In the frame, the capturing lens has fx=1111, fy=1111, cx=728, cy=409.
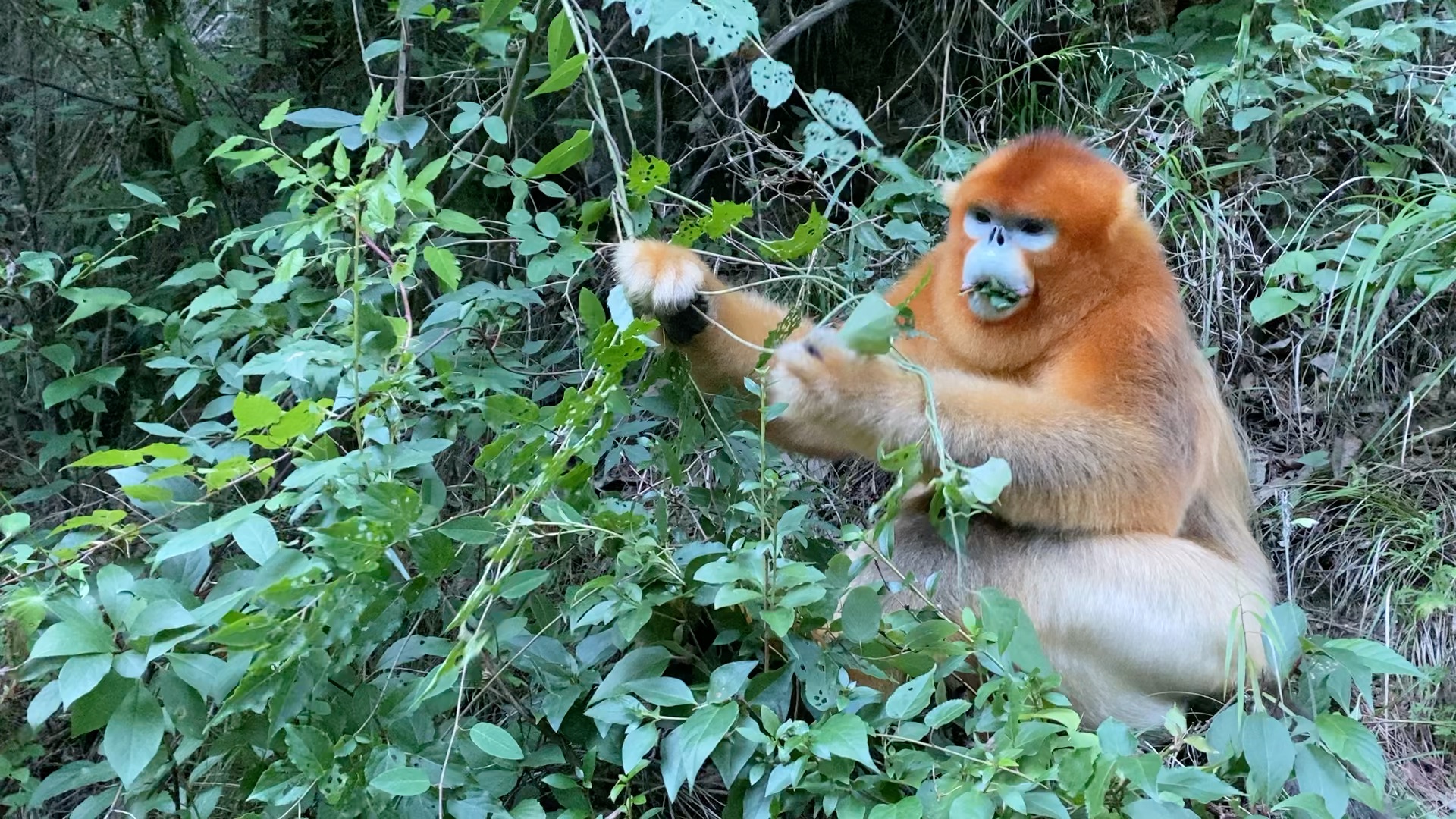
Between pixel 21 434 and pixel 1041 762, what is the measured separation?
144 inches

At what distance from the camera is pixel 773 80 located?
2654 millimetres

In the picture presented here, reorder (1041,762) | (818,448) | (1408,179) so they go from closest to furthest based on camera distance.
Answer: (1041,762)
(818,448)
(1408,179)

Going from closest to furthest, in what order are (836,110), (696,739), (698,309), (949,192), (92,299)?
(696,739) → (698,309) → (836,110) → (92,299) → (949,192)

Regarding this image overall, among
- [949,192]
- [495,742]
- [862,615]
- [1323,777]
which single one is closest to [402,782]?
[495,742]

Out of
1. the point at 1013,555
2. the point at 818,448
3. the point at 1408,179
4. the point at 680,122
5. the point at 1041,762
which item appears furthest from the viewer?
the point at 680,122

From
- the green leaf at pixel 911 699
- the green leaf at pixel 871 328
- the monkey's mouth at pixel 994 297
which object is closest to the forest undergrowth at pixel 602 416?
the green leaf at pixel 911 699

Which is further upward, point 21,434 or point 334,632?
point 334,632

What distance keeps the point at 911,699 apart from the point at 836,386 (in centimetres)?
83

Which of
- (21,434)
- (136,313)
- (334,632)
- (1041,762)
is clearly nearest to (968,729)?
(1041,762)

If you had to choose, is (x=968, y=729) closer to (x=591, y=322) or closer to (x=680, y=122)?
(x=591, y=322)

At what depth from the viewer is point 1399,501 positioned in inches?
142

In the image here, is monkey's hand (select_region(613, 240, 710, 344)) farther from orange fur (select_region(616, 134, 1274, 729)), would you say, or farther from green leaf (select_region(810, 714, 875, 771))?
green leaf (select_region(810, 714, 875, 771))

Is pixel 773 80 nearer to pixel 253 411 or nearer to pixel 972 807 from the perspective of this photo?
pixel 253 411

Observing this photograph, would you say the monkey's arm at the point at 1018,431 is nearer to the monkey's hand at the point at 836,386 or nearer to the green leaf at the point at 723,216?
the monkey's hand at the point at 836,386
